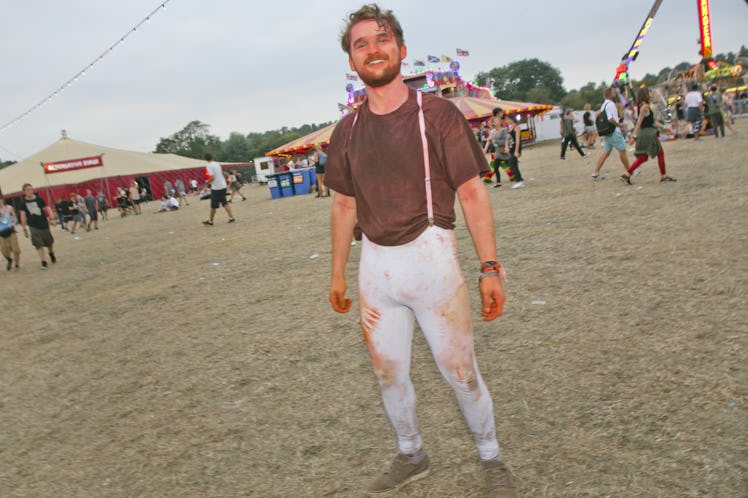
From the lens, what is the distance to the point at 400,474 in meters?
2.66

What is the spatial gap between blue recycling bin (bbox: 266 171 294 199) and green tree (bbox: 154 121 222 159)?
9072 centimetres

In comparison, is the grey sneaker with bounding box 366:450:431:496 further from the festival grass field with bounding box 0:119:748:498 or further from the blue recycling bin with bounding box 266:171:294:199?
the blue recycling bin with bounding box 266:171:294:199

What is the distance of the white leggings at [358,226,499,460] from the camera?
2266 millimetres

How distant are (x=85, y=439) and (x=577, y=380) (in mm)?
3251

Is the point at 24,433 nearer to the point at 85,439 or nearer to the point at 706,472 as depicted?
the point at 85,439

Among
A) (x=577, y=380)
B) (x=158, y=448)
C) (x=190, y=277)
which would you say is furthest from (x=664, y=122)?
(x=158, y=448)

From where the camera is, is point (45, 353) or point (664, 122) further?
point (664, 122)

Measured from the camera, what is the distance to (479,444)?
2.49 meters

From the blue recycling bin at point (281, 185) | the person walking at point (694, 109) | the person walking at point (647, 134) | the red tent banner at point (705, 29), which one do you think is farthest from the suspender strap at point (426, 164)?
the red tent banner at point (705, 29)

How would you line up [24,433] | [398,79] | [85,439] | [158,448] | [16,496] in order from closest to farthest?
[398,79], [16,496], [158,448], [85,439], [24,433]

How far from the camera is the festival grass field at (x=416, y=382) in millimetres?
2760

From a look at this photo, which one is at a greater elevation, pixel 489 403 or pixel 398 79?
pixel 398 79

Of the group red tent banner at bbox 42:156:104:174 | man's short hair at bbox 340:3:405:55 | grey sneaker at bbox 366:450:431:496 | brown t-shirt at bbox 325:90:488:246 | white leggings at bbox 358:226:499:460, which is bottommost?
grey sneaker at bbox 366:450:431:496

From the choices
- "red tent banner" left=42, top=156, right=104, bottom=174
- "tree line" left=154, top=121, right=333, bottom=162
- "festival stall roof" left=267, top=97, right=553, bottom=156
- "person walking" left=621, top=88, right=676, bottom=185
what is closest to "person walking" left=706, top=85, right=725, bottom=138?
"person walking" left=621, top=88, right=676, bottom=185
